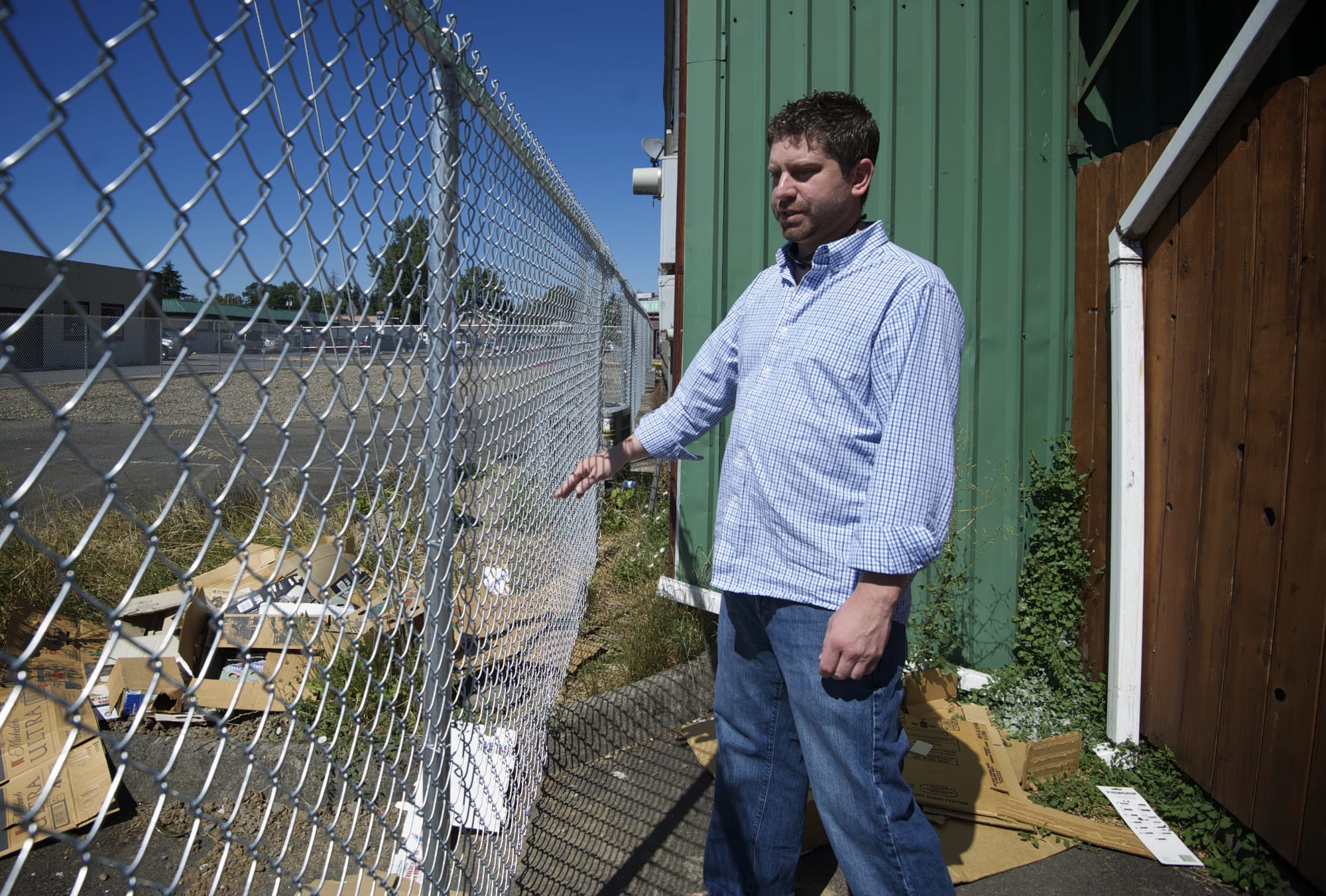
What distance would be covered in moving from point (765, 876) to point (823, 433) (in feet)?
3.80

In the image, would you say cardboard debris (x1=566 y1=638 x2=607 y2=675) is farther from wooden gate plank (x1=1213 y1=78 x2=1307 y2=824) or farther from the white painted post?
wooden gate plank (x1=1213 y1=78 x2=1307 y2=824)

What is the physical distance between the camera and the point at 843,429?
5.76 feet

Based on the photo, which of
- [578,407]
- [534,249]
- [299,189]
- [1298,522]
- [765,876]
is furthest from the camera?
[578,407]

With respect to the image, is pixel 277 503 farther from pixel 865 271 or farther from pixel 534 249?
pixel 865 271

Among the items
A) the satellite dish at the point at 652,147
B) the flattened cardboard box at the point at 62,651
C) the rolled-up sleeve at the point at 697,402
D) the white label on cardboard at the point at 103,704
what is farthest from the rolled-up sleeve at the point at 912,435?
the satellite dish at the point at 652,147

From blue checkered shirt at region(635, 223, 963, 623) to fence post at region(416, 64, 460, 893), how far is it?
668 mm

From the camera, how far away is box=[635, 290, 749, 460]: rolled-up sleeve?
7.31 ft

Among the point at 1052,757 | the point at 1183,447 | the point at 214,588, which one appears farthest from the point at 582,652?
the point at 1183,447

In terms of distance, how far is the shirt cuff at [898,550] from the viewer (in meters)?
1.61

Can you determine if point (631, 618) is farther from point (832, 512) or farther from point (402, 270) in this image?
point (402, 270)

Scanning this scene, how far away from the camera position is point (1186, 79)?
359 cm

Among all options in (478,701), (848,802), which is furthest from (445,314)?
(848,802)

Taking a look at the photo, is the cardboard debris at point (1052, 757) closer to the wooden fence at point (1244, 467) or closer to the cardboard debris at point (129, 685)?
the wooden fence at point (1244, 467)

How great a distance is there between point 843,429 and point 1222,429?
166cm
